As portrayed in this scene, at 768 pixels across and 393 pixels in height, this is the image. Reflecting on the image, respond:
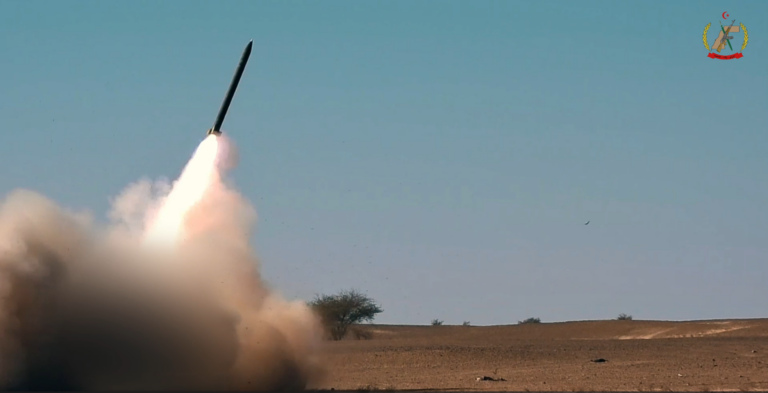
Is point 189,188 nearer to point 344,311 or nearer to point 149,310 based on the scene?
point 149,310

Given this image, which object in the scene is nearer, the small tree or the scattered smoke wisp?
the scattered smoke wisp

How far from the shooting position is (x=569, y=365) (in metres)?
48.7

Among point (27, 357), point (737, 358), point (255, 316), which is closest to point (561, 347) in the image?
point (737, 358)

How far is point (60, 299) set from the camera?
36.7 metres

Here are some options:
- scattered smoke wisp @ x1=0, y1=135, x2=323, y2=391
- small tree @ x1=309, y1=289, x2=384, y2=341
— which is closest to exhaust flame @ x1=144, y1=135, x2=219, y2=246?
scattered smoke wisp @ x1=0, y1=135, x2=323, y2=391

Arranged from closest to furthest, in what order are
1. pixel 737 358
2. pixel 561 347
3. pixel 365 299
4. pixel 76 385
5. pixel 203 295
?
pixel 76 385, pixel 203 295, pixel 737 358, pixel 561 347, pixel 365 299

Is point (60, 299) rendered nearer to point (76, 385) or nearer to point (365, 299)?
point (76, 385)

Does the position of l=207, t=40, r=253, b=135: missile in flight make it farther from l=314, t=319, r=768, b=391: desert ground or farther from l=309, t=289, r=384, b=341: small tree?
l=309, t=289, r=384, b=341: small tree

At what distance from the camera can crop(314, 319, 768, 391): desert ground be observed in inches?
1490

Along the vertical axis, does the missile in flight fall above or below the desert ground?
above

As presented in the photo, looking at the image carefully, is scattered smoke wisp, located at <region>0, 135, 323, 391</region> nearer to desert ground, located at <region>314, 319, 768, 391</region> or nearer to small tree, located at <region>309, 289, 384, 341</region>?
desert ground, located at <region>314, 319, 768, 391</region>

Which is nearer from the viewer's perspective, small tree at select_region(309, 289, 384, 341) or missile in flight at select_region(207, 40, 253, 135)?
missile in flight at select_region(207, 40, 253, 135)

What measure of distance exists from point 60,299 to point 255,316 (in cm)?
710

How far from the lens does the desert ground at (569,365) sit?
1490 inches
